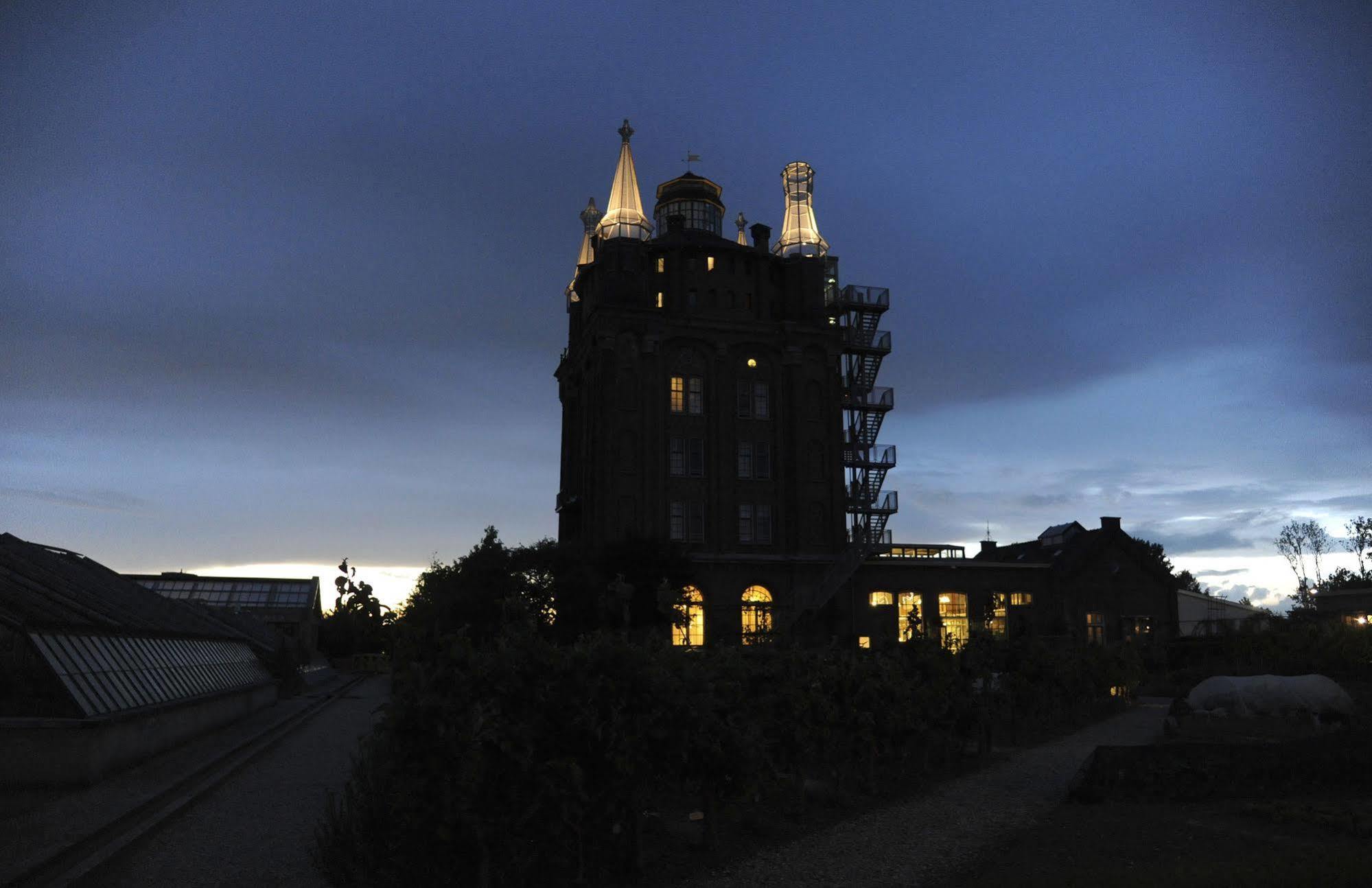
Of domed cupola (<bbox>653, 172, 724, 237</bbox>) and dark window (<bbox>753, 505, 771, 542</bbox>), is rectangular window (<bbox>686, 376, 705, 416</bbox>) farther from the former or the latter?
domed cupola (<bbox>653, 172, 724, 237</bbox>)

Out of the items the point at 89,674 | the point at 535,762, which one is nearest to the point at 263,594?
the point at 89,674

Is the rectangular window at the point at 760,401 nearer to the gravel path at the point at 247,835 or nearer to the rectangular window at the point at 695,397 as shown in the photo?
the rectangular window at the point at 695,397

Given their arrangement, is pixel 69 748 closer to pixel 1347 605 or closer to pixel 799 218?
pixel 799 218

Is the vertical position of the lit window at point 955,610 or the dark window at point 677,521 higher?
the dark window at point 677,521

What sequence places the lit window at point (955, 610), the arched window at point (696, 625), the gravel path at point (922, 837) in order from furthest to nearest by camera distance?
the lit window at point (955, 610)
the arched window at point (696, 625)
the gravel path at point (922, 837)

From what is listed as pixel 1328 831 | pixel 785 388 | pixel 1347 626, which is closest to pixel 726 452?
pixel 785 388

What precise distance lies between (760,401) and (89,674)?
50014 mm

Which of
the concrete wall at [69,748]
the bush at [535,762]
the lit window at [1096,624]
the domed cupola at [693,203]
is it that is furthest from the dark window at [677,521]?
the bush at [535,762]

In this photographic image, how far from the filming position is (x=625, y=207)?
68.1 metres

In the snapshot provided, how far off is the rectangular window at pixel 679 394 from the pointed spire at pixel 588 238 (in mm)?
15137

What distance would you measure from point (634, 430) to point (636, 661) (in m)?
50.6

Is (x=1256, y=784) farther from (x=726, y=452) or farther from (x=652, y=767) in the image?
(x=726, y=452)

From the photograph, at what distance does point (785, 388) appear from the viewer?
66.5 m

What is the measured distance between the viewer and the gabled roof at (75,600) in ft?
66.1
